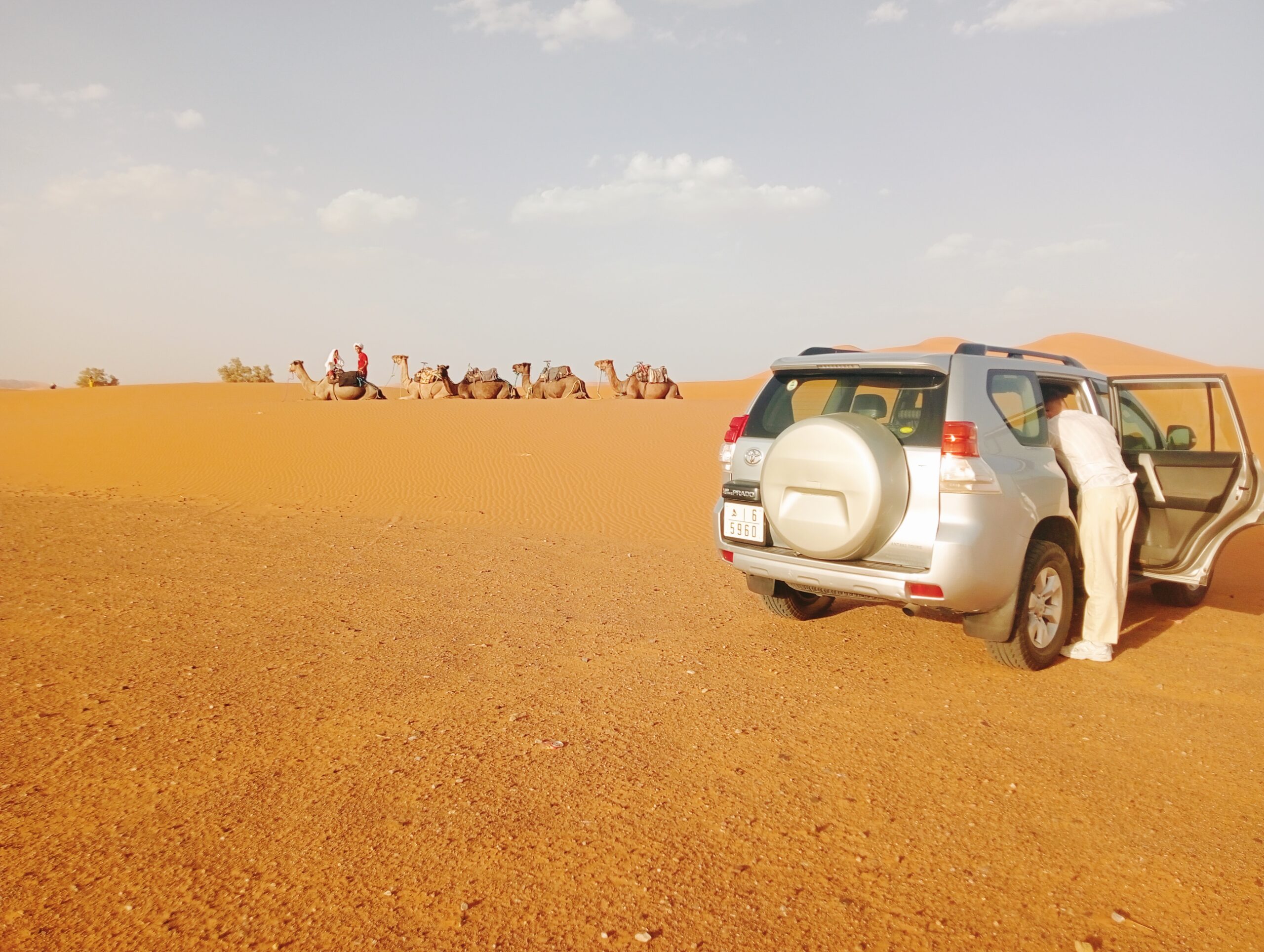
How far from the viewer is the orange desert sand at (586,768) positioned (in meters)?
3.02

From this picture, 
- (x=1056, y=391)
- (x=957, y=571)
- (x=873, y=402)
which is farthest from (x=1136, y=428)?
(x=957, y=571)

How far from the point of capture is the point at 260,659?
5.86 meters

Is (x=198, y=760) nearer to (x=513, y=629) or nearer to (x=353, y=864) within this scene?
(x=353, y=864)

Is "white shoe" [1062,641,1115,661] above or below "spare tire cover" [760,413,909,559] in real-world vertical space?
below

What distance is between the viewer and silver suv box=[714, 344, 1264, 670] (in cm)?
502

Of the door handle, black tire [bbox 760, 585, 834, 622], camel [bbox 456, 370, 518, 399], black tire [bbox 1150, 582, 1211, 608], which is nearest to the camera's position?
the door handle

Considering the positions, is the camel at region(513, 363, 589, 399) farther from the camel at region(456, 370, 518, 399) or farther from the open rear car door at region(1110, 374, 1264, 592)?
the open rear car door at region(1110, 374, 1264, 592)

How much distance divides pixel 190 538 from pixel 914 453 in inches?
359

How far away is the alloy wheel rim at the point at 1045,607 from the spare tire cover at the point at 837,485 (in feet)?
4.10

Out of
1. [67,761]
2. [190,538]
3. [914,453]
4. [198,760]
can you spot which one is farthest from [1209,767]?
[190,538]

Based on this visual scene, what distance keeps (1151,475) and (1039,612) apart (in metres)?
1.93

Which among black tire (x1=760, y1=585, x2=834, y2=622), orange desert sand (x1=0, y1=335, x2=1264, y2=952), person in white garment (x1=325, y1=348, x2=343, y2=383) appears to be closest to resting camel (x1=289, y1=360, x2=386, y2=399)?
person in white garment (x1=325, y1=348, x2=343, y2=383)

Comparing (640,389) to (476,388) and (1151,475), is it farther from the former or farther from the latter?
(1151,475)

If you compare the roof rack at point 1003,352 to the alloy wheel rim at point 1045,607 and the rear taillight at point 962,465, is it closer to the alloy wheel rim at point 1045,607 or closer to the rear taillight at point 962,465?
the rear taillight at point 962,465
